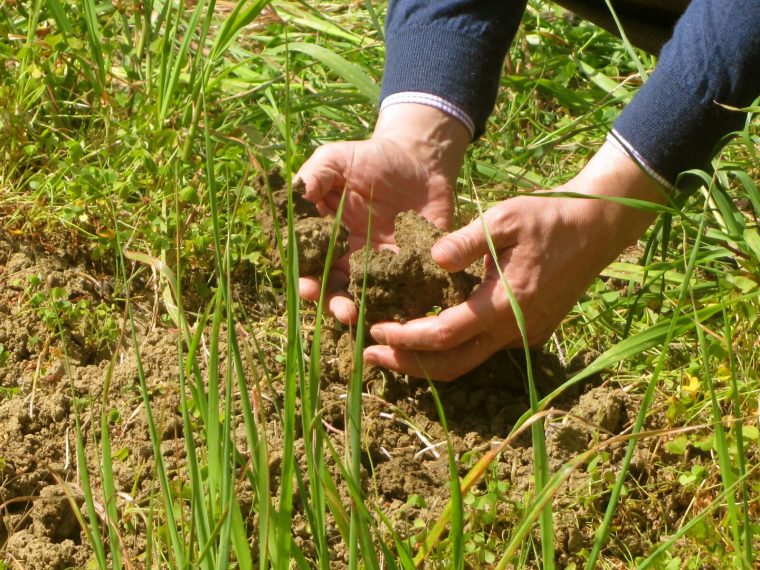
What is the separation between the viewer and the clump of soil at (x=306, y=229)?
1856 millimetres

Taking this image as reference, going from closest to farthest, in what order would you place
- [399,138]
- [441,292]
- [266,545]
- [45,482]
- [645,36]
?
1. [266,545]
2. [45,482]
3. [441,292]
4. [399,138]
5. [645,36]

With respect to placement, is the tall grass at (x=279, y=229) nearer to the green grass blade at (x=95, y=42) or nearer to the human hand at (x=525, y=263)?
the green grass blade at (x=95, y=42)

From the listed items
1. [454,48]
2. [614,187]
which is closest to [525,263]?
[614,187]

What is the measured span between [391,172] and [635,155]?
521 millimetres

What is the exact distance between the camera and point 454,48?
2.10 meters

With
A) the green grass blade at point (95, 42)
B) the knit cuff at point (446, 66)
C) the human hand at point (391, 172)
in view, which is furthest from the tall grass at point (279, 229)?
the knit cuff at point (446, 66)

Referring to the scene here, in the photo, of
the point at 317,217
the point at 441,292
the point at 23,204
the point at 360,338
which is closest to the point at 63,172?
the point at 23,204

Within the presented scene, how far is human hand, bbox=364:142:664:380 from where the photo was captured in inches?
68.6

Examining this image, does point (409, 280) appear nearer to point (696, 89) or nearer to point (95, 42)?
point (696, 89)

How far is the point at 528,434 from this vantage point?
5.90ft

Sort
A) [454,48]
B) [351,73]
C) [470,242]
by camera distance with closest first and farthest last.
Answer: [470,242], [454,48], [351,73]

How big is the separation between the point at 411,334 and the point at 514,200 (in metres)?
0.30

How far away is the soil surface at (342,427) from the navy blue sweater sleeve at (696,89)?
16.5 inches

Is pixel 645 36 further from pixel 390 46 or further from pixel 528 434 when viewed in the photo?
pixel 528 434
